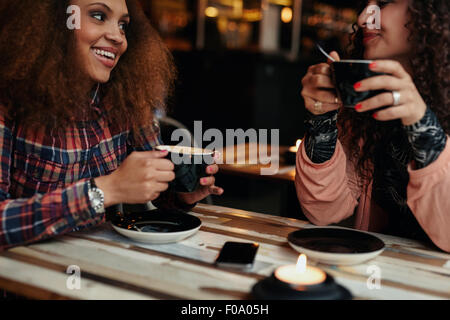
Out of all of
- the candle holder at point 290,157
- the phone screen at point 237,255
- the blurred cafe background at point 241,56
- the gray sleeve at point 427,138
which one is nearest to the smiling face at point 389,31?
the gray sleeve at point 427,138

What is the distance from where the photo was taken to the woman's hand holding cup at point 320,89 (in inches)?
45.4

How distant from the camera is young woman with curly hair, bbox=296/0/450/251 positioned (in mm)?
1114

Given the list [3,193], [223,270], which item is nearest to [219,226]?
[223,270]

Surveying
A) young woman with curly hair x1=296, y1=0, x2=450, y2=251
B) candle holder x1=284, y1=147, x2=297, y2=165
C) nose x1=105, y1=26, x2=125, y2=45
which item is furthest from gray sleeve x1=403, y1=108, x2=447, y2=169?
candle holder x1=284, y1=147, x2=297, y2=165

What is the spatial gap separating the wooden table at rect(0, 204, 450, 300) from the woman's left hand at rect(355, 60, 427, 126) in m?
0.33

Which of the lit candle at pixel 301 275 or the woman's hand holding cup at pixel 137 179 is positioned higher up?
the woman's hand holding cup at pixel 137 179

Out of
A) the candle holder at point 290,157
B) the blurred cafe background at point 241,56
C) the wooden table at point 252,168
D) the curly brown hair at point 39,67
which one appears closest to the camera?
the curly brown hair at point 39,67

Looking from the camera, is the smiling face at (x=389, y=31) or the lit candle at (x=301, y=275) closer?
the lit candle at (x=301, y=275)

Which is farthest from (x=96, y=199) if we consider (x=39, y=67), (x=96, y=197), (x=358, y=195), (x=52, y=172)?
(x=358, y=195)

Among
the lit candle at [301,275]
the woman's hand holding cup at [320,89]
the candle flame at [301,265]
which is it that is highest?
the woman's hand holding cup at [320,89]

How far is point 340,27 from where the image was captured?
276 inches

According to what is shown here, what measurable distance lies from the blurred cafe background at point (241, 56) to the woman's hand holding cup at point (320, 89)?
→ 4.10 m

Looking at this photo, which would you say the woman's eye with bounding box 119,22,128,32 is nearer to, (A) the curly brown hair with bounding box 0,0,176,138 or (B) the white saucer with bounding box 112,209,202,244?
(A) the curly brown hair with bounding box 0,0,176,138

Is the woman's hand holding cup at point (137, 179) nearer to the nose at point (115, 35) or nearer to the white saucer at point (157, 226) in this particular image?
the white saucer at point (157, 226)
